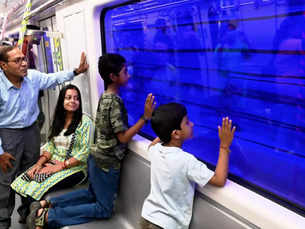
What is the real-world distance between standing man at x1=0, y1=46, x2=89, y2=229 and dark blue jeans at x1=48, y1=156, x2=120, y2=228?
65 centimetres

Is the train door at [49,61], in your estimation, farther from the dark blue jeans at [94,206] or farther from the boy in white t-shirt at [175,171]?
the boy in white t-shirt at [175,171]

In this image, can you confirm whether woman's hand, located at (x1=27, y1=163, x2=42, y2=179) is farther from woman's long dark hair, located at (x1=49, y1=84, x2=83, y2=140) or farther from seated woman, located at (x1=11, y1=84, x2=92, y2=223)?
woman's long dark hair, located at (x1=49, y1=84, x2=83, y2=140)

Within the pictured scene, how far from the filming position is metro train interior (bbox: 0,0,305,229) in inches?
49.3

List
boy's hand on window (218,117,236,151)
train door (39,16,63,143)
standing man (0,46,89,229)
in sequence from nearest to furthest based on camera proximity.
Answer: boy's hand on window (218,117,236,151)
standing man (0,46,89,229)
train door (39,16,63,143)

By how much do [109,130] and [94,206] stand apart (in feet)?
2.44

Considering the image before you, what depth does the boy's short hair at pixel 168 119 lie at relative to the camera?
1456mm

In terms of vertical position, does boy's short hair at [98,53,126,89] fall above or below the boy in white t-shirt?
above

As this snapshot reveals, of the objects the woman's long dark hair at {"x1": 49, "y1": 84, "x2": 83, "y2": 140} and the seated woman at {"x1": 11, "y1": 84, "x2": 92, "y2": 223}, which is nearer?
the seated woman at {"x1": 11, "y1": 84, "x2": 92, "y2": 223}

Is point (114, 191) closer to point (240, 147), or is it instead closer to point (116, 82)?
point (116, 82)

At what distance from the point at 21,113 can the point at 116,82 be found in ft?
3.82

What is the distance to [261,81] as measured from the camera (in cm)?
137

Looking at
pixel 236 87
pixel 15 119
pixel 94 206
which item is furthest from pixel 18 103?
pixel 236 87

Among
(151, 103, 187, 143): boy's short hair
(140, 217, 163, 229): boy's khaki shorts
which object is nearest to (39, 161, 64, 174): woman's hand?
(140, 217, 163, 229): boy's khaki shorts

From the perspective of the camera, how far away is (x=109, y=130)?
215cm
